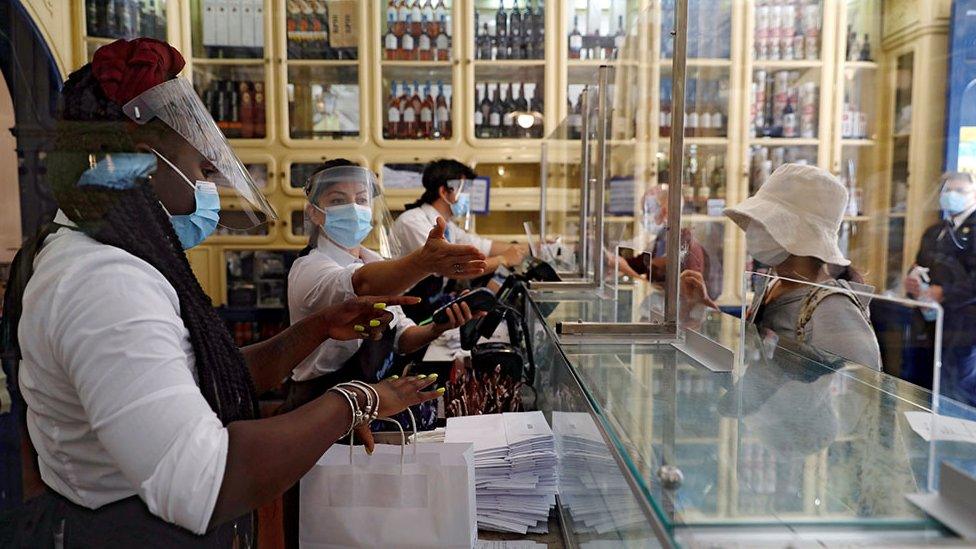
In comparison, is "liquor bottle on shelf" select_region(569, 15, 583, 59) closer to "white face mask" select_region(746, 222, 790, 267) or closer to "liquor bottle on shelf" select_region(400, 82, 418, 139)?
"liquor bottle on shelf" select_region(400, 82, 418, 139)

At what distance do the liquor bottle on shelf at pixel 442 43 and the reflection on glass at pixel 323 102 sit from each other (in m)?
0.50

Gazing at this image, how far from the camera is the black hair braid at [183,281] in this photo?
84 centimetres

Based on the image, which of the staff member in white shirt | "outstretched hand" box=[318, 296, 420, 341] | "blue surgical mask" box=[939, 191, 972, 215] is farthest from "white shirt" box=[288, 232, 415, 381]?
"blue surgical mask" box=[939, 191, 972, 215]

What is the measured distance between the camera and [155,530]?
88cm

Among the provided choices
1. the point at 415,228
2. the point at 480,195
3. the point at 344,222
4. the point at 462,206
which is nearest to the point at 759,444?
the point at 344,222

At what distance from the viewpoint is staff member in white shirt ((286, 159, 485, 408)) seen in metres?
1.70

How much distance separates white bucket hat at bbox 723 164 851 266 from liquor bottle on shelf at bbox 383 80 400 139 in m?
3.03

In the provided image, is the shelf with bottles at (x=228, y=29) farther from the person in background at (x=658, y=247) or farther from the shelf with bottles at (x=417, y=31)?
the person in background at (x=658, y=247)

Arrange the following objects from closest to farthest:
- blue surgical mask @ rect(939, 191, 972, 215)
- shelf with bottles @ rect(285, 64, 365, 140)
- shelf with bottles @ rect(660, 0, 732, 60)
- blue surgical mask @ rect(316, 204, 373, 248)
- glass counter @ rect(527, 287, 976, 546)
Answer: glass counter @ rect(527, 287, 976, 546), shelf with bottles @ rect(660, 0, 732, 60), blue surgical mask @ rect(316, 204, 373, 248), blue surgical mask @ rect(939, 191, 972, 215), shelf with bottles @ rect(285, 64, 365, 140)

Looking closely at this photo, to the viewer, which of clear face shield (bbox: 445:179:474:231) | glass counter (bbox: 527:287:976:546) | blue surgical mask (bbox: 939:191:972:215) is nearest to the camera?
glass counter (bbox: 527:287:976:546)

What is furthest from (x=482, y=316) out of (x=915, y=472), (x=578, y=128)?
(x=915, y=472)

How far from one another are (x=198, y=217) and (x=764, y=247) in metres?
1.05

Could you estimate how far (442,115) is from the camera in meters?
4.18

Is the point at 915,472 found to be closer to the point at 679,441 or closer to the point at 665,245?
the point at 679,441
